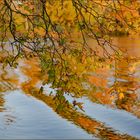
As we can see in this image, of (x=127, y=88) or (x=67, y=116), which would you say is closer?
(x=127, y=88)

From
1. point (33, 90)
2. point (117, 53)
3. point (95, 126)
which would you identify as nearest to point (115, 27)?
point (117, 53)

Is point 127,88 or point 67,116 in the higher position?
point 127,88

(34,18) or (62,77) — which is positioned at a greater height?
(34,18)

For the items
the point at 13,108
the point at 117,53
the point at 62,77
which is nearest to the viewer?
the point at 62,77

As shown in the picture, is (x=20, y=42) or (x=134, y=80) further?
(x=134, y=80)

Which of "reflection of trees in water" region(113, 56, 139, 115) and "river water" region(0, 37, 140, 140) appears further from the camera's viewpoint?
"river water" region(0, 37, 140, 140)

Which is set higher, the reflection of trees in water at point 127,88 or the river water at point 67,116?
the reflection of trees in water at point 127,88

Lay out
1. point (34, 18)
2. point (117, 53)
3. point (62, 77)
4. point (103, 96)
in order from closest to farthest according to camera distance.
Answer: point (62, 77) → point (117, 53) → point (34, 18) → point (103, 96)

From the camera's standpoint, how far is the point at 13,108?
14.3m

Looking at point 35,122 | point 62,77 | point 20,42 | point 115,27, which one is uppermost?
point 115,27

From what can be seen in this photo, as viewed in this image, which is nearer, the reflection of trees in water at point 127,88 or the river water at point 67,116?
the reflection of trees in water at point 127,88

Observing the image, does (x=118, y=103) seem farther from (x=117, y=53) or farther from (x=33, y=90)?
(x=117, y=53)

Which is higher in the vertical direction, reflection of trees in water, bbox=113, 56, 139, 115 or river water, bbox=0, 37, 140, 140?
reflection of trees in water, bbox=113, 56, 139, 115

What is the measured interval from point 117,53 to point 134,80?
1480 cm
